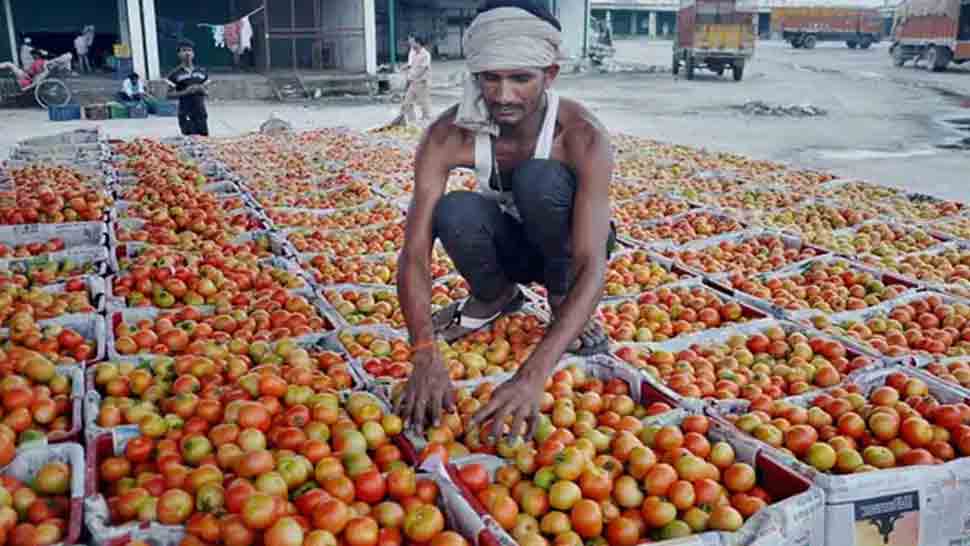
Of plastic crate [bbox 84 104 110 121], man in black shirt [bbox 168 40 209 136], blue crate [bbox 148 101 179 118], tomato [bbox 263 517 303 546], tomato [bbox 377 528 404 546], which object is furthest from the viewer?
blue crate [bbox 148 101 179 118]

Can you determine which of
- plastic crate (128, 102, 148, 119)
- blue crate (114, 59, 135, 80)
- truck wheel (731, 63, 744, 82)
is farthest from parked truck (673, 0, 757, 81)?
plastic crate (128, 102, 148, 119)

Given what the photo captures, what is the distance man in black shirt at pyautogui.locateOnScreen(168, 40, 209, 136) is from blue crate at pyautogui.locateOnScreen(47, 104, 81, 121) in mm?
5939

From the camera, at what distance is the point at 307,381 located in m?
2.89

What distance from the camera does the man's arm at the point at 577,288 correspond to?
2.32m

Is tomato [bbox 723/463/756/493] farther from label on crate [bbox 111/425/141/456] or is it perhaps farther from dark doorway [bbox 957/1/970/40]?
dark doorway [bbox 957/1/970/40]

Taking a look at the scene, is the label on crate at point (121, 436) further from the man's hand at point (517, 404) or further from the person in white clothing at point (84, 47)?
the person in white clothing at point (84, 47)

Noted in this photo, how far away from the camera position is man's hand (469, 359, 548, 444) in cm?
230

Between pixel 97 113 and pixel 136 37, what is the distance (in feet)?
11.3

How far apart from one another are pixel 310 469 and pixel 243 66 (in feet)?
81.7

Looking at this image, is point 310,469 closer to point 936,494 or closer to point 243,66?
point 936,494

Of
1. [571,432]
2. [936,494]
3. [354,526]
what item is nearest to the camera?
[354,526]

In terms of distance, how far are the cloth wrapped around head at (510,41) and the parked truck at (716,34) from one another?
82.9ft

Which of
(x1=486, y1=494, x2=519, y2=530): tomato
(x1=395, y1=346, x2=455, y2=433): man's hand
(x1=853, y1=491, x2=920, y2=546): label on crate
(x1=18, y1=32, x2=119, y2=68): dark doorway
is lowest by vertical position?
(x1=853, y1=491, x2=920, y2=546): label on crate

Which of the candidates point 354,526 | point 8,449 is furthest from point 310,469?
point 8,449
